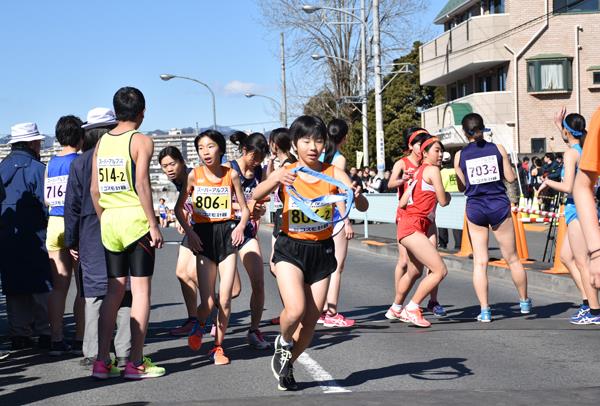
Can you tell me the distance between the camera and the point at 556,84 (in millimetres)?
43156

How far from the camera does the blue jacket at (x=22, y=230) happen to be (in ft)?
29.1

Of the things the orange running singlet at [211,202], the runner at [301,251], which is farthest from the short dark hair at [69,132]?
the runner at [301,251]

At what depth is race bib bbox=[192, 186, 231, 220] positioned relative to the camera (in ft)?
27.2

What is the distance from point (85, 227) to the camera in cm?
762

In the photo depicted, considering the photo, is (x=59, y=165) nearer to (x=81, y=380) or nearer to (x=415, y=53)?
(x=81, y=380)

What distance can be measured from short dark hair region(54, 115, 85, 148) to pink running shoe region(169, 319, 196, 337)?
7.02 feet

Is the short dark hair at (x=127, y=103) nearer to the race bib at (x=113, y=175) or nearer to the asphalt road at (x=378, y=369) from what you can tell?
the race bib at (x=113, y=175)

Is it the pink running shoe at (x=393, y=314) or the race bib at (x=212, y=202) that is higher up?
the race bib at (x=212, y=202)

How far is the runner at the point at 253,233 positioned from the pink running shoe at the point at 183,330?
954 millimetres

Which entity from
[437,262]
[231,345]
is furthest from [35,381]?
[437,262]

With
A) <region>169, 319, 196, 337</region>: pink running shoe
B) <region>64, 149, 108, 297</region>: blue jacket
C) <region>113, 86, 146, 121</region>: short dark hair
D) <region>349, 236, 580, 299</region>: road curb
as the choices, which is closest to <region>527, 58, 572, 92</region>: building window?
<region>349, 236, 580, 299</region>: road curb

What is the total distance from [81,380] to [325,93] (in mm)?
53297

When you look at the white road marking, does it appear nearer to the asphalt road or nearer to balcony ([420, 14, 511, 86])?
the asphalt road

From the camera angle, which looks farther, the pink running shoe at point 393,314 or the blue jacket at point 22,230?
the pink running shoe at point 393,314
